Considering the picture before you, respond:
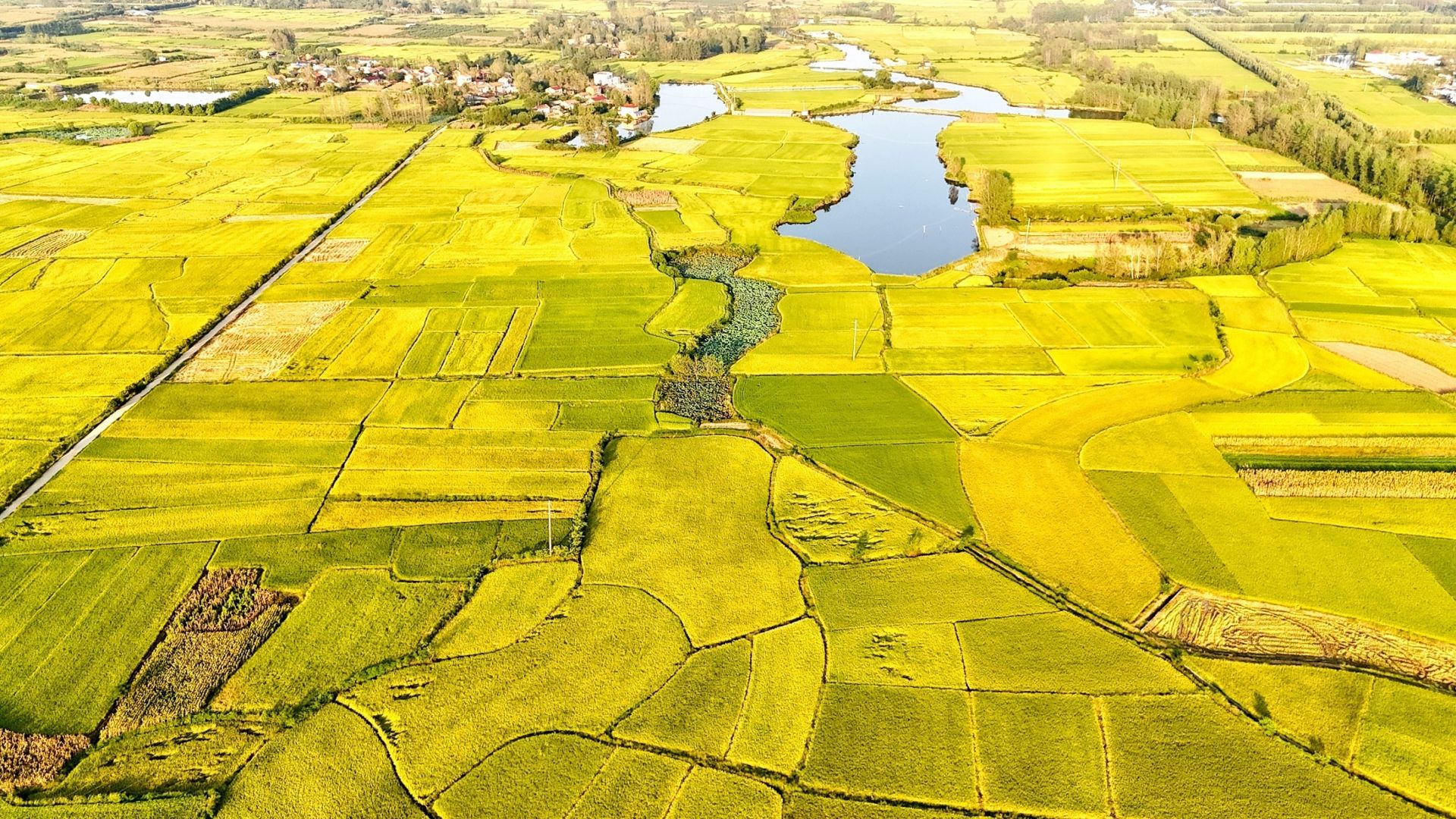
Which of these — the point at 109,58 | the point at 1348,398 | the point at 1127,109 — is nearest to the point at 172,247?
the point at 1348,398

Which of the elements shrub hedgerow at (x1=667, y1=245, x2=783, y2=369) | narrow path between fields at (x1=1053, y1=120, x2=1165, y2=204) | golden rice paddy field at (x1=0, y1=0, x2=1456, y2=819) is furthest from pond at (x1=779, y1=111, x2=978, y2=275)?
narrow path between fields at (x1=1053, y1=120, x2=1165, y2=204)

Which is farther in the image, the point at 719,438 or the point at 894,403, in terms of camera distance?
the point at 894,403

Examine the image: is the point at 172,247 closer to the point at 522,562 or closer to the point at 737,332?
the point at 737,332

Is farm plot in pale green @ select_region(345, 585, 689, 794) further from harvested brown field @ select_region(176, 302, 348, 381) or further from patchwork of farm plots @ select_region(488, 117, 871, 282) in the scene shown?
patchwork of farm plots @ select_region(488, 117, 871, 282)

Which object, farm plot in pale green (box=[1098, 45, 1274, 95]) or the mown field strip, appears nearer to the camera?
the mown field strip

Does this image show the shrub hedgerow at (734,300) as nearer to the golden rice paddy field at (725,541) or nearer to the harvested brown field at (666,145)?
the golden rice paddy field at (725,541)

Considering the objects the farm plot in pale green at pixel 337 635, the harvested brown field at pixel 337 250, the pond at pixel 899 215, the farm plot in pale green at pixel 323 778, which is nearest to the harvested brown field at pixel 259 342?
the harvested brown field at pixel 337 250

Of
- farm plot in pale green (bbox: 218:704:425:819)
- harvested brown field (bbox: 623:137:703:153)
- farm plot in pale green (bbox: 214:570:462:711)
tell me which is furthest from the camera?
harvested brown field (bbox: 623:137:703:153)
